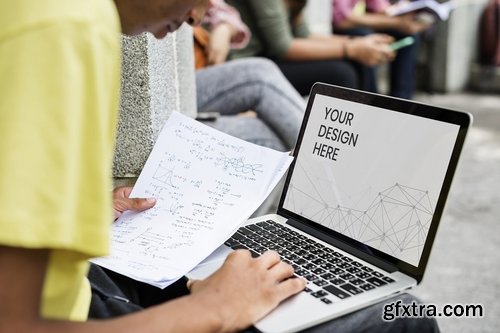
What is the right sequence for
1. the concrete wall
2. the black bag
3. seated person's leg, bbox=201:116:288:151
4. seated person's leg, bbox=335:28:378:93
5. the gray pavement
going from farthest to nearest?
the black bag, seated person's leg, bbox=335:28:378:93, the gray pavement, seated person's leg, bbox=201:116:288:151, the concrete wall

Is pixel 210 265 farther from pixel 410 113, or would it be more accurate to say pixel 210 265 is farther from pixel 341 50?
pixel 341 50

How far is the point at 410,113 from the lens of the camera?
45.2 inches

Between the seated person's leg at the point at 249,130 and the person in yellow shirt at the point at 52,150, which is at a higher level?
the person in yellow shirt at the point at 52,150

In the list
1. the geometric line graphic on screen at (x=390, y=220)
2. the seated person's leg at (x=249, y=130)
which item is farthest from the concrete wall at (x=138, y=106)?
the geometric line graphic on screen at (x=390, y=220)

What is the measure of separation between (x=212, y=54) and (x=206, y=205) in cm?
147

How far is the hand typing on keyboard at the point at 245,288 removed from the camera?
92cm

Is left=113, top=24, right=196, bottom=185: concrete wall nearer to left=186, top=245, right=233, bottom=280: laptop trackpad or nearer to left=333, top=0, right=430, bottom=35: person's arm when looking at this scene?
left=186, top=245, right=233, bottom=280: laptop trackpad

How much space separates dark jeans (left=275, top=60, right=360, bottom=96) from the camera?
3199 mm

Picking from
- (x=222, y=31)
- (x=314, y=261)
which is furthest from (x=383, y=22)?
(x=314, y=261)

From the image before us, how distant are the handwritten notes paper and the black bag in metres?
5.48

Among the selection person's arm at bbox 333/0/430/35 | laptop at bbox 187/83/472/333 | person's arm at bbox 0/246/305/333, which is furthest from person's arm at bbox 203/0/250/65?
person's arm at bbox 0/246/305/333

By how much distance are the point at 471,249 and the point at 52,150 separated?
2453 millimetres

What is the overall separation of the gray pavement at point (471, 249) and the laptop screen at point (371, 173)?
964mm

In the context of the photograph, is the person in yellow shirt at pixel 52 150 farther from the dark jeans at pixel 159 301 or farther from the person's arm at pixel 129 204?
the person's arm at pixel 129 204
